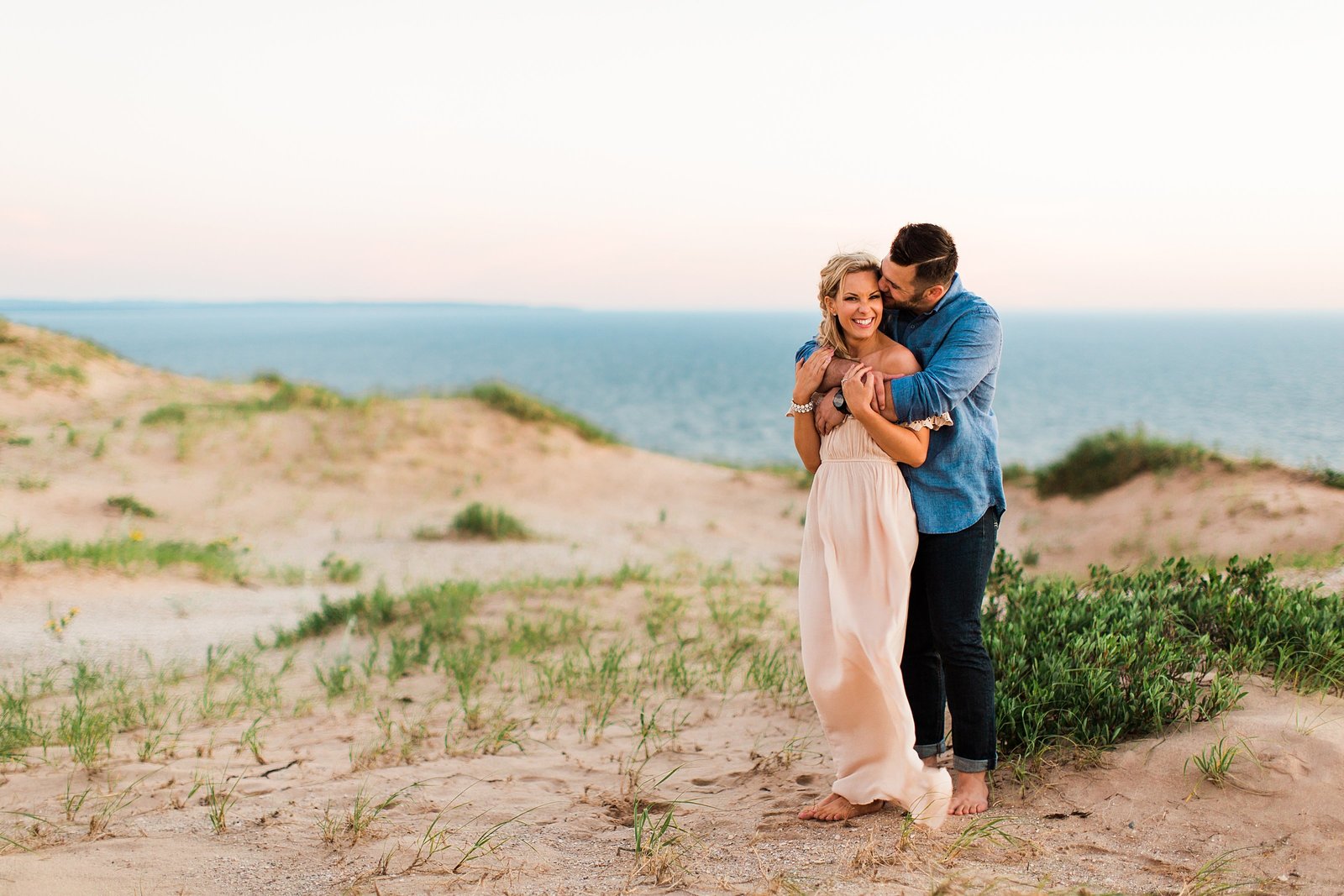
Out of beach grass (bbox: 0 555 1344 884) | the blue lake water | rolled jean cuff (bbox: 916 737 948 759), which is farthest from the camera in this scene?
the blue lake water

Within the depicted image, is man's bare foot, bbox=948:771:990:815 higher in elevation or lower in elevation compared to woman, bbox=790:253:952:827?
lower

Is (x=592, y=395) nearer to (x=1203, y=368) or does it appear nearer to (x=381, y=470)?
(x=381, y=470)

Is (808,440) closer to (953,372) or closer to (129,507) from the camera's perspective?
(953,372)

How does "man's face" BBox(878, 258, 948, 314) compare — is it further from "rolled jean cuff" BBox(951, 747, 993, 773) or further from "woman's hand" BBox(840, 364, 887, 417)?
"rolled jean cuff" BBox(951, 747, 993, 773)

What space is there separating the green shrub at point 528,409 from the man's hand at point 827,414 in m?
13.3

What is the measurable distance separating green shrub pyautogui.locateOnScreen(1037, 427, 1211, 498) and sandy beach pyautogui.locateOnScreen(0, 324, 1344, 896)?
0.32 m

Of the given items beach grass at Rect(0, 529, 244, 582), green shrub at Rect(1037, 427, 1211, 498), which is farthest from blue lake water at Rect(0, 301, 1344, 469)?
beach grass at Rect(0, 529, 244, 582)

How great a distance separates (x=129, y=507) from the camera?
36.2 ft

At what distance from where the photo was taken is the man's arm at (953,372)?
2924 millimetres

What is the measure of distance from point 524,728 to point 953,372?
288cm

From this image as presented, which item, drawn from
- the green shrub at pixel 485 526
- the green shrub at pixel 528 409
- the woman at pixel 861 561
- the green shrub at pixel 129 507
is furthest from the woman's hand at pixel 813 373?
the green shrub at pixel 528 409

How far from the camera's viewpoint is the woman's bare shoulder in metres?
3.08

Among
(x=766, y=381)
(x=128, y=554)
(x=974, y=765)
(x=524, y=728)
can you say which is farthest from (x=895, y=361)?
(x=766, y=381)

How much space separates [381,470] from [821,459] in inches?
451
